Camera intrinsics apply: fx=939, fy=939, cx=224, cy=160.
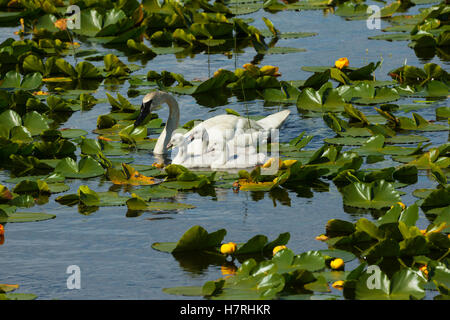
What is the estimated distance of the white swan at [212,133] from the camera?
876 centimetres

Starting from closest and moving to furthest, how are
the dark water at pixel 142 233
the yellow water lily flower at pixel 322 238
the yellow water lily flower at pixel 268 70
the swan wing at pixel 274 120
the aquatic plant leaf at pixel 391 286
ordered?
the aquatic plant leaf at pixel 391 286
the dark water at pixel 142 233
the yellow water lily flower at pixel 322 238
the swan wing at pixel 274 120
the yellow water lily flower at pixel 268 70

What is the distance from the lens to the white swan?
876 cm

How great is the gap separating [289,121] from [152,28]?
194 inches

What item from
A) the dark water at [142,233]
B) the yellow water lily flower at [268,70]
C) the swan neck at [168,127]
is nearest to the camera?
the dark water at [142,233]

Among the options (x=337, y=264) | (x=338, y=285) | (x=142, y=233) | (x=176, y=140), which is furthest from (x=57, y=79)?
(x=338, y=285)

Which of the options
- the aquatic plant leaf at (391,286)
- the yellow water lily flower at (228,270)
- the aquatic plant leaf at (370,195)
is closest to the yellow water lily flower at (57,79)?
the aquatic plant leaf at (370,195)

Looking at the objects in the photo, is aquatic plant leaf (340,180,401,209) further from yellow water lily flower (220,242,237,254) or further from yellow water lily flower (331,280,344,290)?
yellow water lily flower (331,280,344,290)

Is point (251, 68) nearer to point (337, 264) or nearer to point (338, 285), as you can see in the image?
point (337, 264)

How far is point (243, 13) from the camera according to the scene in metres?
14.8

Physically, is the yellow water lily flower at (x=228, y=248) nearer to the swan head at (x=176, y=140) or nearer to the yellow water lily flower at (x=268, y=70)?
the swan head at (x=176, y=140)

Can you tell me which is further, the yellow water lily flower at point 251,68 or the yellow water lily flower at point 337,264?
the yellow water lily flower at point 251,68

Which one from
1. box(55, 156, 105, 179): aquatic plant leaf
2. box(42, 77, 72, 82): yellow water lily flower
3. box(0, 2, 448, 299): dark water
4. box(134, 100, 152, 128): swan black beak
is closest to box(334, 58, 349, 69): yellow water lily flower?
box(0, 2, 448, 299): dark water

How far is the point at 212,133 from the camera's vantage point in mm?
8859

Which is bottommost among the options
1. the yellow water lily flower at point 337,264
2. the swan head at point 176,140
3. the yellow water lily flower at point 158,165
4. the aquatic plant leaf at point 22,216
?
the yellow water lily flower at point 158,165
